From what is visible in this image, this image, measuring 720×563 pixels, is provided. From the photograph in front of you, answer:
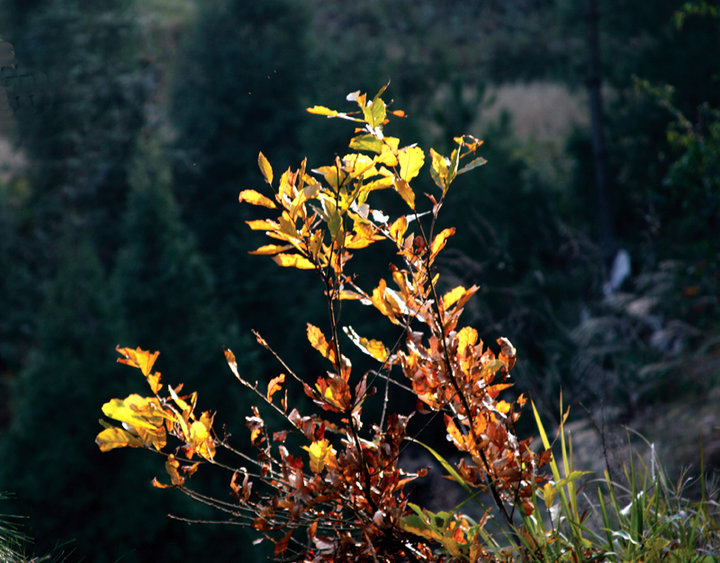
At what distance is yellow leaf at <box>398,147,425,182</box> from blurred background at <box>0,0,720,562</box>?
1.94 m

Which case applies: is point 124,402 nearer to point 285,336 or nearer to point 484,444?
point 484,444

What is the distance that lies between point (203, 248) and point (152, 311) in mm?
2125

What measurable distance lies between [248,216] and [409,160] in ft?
32.9

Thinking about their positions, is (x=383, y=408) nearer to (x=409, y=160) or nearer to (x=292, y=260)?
(x=292, y=260)

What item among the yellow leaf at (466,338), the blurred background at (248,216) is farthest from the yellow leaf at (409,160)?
the blurred background at (248,216)

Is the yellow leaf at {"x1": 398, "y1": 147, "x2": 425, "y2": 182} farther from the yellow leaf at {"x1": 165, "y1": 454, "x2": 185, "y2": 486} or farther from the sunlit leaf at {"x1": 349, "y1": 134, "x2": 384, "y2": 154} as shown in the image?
the yellow leaf at {"x1": 165, "y1": 454, "x2": 185, "y2": 486}

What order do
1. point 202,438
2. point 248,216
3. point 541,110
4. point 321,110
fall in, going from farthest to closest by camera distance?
point 541,110
point 248,216
point 202,438
point 321,110

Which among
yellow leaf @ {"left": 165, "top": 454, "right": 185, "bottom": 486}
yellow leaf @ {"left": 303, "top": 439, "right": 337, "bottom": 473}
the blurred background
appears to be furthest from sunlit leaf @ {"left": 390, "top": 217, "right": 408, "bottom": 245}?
the blurred background

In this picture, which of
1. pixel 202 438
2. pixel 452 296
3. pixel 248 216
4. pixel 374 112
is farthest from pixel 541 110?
pixel 202 438

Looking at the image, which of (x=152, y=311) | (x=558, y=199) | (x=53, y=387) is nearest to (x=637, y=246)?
(x=558, y=199)

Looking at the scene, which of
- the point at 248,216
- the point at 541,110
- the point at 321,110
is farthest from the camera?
the point at 541,110

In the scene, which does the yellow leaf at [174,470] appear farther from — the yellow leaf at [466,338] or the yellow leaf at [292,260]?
the yellow leaf at [466,338]

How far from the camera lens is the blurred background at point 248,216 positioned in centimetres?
511

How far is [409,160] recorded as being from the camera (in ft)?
3.39
